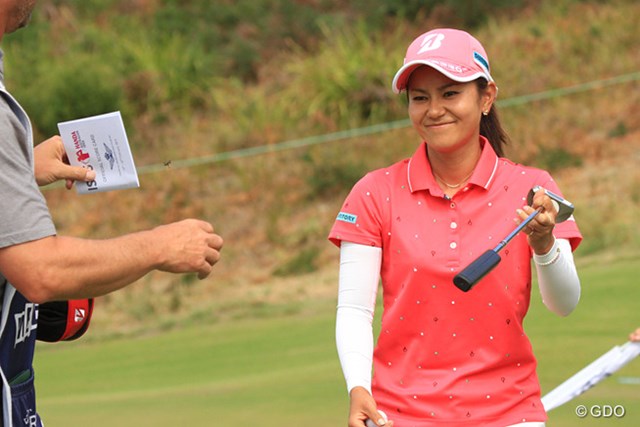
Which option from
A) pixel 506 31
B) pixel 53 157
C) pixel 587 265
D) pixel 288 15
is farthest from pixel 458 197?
pixel 288 15

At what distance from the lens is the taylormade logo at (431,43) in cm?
340

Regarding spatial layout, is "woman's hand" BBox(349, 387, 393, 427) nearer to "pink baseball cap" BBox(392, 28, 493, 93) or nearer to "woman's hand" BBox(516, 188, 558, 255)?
"woman's hand" BBox(516, 188, 558, 255)

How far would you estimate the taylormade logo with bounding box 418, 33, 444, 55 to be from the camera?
3402 millimetres

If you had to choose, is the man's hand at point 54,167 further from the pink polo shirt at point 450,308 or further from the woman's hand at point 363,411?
the woman's hand at point 363,411

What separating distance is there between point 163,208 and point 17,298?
1366cm

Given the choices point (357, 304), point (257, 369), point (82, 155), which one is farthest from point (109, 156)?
point (257, 369)

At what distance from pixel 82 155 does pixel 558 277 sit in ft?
4.31

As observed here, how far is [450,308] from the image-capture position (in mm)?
3273

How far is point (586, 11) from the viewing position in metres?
19.1

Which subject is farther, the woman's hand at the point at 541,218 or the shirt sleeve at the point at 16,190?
the woman's hand at the point at 541,218

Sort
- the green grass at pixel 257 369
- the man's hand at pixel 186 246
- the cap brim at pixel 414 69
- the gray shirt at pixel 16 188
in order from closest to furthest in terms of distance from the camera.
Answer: the gray shirt at pixel 16 188, the man's hand at pixel 186 246, the cap brim at pixel 414 69, the green grass at pixel 257 369

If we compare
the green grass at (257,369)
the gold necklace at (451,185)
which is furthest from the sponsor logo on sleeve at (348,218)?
the green grass at (257,369)

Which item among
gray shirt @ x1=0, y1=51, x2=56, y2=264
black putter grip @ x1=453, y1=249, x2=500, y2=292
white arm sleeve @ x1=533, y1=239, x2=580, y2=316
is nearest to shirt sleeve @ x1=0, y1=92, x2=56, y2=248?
gray shirt @ x1=0, y1=51, x2=56, y2=264

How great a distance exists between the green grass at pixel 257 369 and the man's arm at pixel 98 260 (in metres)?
3.23
